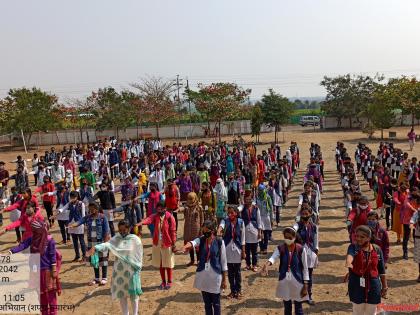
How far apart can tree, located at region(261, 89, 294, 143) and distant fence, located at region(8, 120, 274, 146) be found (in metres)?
9.36

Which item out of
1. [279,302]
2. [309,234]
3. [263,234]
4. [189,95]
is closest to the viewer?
[309,234]

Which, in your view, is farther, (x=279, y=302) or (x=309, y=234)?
(x=279, y=302)

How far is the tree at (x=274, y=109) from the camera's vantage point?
38438 mm

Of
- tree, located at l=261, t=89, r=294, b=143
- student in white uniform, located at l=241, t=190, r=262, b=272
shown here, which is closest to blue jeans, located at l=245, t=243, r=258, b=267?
student in white uniform, located at l=241, t=190, r=262, b=272

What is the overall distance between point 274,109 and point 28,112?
23477 mm

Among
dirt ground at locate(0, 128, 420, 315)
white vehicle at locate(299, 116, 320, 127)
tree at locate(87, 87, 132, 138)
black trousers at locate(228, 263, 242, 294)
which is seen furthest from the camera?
white vehicle at locate(299, 116, 320, 127)

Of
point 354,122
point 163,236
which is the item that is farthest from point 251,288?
point 354,122

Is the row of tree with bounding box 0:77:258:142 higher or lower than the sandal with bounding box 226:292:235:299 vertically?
higher

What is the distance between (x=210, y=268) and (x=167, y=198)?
4.55 m

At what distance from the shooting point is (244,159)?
20.1 m

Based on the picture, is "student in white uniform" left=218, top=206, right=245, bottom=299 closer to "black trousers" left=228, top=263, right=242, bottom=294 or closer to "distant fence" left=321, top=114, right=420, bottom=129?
"black trousers" left=228, top=263, right=242, bottom=294

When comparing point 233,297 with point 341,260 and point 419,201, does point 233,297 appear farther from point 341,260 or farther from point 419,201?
point 419,201

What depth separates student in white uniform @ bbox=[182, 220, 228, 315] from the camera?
6156mm

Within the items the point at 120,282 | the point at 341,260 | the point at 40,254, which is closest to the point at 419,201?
the point at 341,260
